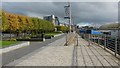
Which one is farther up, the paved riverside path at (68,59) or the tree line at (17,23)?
the tree line at (17,23)

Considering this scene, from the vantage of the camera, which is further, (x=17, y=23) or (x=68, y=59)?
(x=17, y=23)

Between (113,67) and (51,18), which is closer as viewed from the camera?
(113,67)

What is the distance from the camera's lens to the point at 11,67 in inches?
380

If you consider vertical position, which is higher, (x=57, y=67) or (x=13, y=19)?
(x=13, y=19)

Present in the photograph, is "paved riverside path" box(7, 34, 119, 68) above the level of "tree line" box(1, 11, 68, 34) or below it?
below

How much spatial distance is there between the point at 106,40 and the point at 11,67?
10.9 meters

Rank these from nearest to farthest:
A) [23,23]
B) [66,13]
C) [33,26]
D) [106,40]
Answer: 1. [106,40]
2. [66,13]
3. [23,23]
4. [33,26]

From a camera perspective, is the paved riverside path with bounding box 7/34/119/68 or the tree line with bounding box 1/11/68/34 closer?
the paved riverside path with bounding box 7/34/119/68

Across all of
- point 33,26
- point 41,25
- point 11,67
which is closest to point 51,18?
point 41,25

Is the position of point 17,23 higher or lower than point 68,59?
higher

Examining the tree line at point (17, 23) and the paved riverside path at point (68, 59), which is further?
the tree line at point (17, 23)

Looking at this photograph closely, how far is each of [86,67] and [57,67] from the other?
3.80ft

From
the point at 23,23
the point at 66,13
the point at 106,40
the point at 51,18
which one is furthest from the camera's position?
the point at 51,18

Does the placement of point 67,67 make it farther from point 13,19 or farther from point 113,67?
point 13,19
